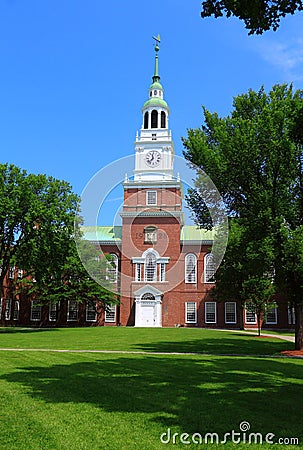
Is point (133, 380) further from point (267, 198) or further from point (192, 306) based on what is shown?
point (192, 306)

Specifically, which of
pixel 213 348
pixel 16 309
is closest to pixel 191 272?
pixel 16 309

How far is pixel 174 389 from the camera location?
9289 mm

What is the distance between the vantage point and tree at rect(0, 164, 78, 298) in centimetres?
3142

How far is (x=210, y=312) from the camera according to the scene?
168 ft

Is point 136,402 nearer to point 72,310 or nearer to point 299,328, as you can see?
point 299,328

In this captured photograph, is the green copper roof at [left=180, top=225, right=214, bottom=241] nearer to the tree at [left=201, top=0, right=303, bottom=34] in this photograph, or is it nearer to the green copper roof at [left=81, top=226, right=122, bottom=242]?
the green copper roof at [left=81, top=226, right=122, bottom=242]

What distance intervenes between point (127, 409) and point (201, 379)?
3.62 metres

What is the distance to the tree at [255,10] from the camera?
749 cm

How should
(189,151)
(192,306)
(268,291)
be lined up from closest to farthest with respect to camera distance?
(189,151)
(268,291)
(192,306)

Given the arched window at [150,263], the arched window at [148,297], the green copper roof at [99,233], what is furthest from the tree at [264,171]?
the arched window at [148,297]

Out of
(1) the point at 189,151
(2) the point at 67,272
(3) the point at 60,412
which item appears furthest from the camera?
(2) the point at 67,272

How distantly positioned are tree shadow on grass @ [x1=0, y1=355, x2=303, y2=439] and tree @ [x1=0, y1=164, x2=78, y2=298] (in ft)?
61.1

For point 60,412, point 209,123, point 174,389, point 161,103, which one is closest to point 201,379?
point 174,389

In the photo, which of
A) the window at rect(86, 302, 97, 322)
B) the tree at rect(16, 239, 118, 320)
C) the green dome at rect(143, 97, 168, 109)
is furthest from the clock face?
the green dome at rect(143, 97, 168, 109)
